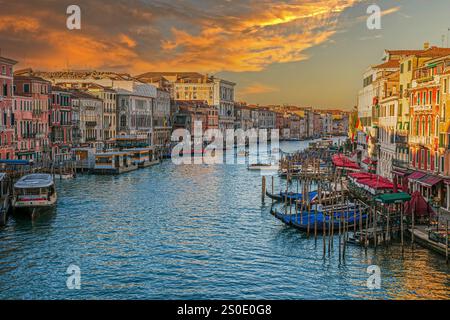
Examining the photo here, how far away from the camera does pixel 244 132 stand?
8669 cm

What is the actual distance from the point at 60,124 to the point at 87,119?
5.19 m

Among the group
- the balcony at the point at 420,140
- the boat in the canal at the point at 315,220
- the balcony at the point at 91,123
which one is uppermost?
the balcony at the point at 91,123

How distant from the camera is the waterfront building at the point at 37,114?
30.3 meters

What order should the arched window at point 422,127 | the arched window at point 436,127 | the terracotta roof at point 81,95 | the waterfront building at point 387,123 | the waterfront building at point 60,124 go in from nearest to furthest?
the arched window at point 436,127 < the arched window at point 422,127 < the waterfront building at point 387,123 < the waterfront building at point 60,124 < the terracotta roof at point 81,95

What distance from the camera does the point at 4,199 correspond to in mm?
17250

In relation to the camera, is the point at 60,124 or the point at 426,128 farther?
the point at 60,124

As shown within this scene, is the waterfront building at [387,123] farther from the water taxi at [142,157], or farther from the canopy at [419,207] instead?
the water taxi at [142,157]

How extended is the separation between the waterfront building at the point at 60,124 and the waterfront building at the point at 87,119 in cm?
120

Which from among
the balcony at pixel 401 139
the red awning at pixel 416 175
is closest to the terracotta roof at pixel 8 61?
the balcony at pixel 401 139

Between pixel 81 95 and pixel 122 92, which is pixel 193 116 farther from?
pixel 81 95

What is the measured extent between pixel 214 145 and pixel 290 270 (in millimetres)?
51316

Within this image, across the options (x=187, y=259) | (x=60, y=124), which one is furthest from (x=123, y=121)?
(x=187, y=259)
